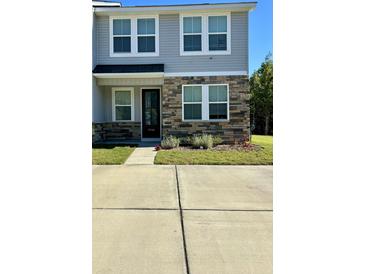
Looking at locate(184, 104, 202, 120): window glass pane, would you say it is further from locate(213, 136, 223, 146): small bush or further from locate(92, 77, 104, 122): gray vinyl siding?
locate(92, 77, 104, 122): gray vinyl siding

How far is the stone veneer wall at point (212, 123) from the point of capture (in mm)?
12828

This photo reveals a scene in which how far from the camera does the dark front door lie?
Result: 14117mm

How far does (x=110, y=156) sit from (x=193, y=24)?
6.97 m

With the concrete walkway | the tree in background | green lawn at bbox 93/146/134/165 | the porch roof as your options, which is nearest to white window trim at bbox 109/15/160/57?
the porch roof

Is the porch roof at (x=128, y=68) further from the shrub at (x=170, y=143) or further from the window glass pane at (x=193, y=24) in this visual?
the shrub at (x=170, y=143)

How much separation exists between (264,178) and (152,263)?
444 cm

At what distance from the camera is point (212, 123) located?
12898 mm

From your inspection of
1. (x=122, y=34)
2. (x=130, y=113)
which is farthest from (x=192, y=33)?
(x=130, y=113)

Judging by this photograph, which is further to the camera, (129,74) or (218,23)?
(218,23)

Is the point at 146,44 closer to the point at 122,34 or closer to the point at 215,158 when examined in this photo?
the point at 122,34
